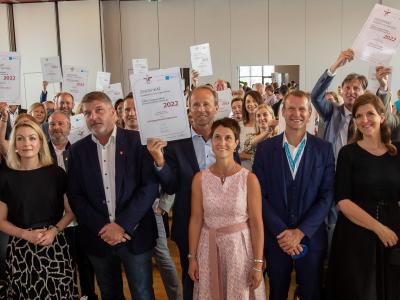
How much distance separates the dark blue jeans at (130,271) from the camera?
95.7 inches

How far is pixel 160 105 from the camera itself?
2256mm

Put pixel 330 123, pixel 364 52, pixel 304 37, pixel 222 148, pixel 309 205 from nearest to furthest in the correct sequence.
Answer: pixel 222 148 → pixel 309 205 → pixel 364 52 → pixel 330 123 → pixel 304 37

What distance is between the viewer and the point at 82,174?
2.43 metres

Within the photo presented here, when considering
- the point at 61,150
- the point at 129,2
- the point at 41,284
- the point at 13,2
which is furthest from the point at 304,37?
the point at 41,284

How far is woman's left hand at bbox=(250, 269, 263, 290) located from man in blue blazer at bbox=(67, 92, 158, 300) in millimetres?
654

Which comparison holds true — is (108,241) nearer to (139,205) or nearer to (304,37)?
(139,205)

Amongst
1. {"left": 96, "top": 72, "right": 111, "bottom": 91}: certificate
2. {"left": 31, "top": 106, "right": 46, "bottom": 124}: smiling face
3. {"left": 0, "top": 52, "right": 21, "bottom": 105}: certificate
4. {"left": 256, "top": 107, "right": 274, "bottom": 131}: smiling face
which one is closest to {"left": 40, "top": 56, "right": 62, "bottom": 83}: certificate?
{"left": 96, "top": 72, "right": 111, "bottom": 91}: certificate

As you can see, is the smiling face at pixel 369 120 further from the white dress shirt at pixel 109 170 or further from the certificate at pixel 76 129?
the certificate at pixel 76 129

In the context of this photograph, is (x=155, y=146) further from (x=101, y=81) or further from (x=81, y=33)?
(x=81, y=33)

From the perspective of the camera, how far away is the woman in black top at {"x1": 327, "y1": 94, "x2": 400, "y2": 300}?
2.34 meters

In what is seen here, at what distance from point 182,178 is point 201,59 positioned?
444 centimetres

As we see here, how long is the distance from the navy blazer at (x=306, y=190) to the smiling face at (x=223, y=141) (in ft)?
1.13

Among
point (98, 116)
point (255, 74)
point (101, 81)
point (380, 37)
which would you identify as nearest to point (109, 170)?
point (98, 116)

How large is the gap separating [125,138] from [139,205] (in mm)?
424
